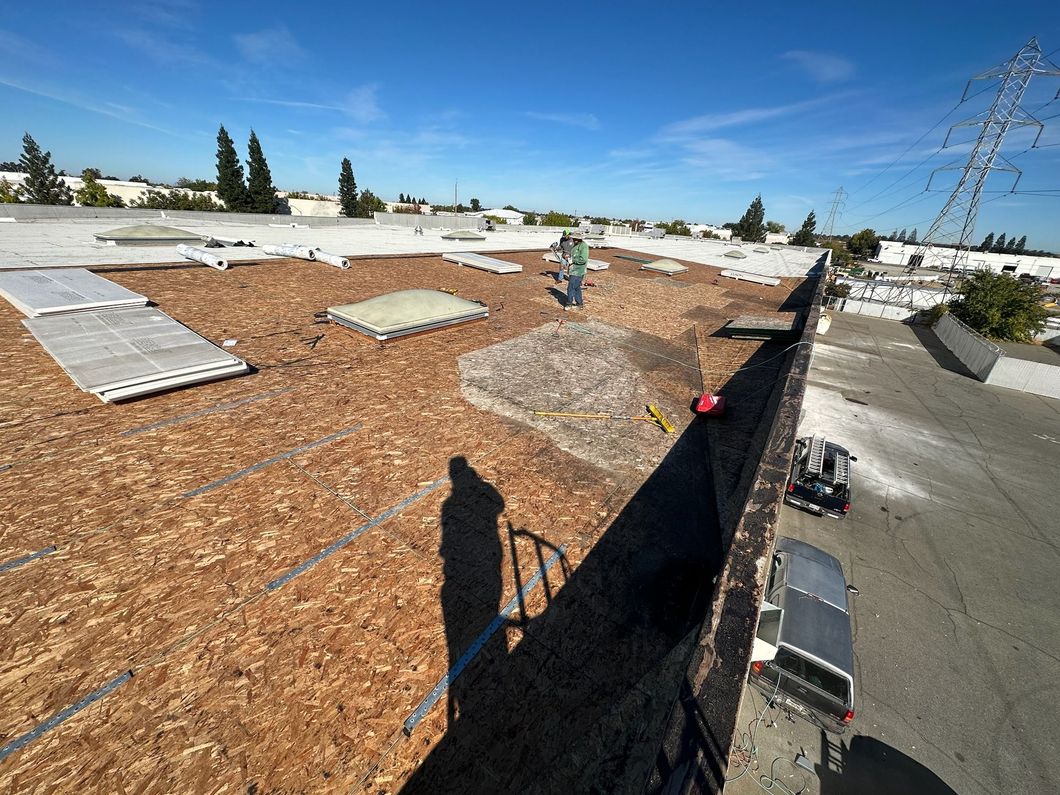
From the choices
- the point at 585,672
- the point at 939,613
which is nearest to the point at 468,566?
the point at 585,672

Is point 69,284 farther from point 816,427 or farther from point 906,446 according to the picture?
point 906,446

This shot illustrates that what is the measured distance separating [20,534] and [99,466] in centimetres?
148

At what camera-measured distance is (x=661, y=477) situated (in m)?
8.13

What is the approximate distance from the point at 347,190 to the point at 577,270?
239 feet

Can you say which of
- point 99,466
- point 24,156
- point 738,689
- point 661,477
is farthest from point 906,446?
point 24,156

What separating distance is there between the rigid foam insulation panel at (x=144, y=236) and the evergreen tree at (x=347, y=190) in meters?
50.5

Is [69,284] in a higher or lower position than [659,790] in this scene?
higher

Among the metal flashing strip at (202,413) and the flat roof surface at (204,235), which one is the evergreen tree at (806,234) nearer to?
the flat roof surface at (204,235)

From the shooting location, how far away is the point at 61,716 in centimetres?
364

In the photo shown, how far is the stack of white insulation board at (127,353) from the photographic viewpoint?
823 centimetres

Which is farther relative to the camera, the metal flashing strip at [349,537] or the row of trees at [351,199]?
the row of trees at [351,199]

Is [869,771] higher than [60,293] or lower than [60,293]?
lower

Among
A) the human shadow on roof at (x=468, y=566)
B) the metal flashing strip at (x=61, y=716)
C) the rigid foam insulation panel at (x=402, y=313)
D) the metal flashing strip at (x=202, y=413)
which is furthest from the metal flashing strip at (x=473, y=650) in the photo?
the rigid foam insulation panel at (x=402, y=313)

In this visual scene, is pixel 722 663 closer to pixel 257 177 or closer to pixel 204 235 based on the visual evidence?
pixel 204 235
